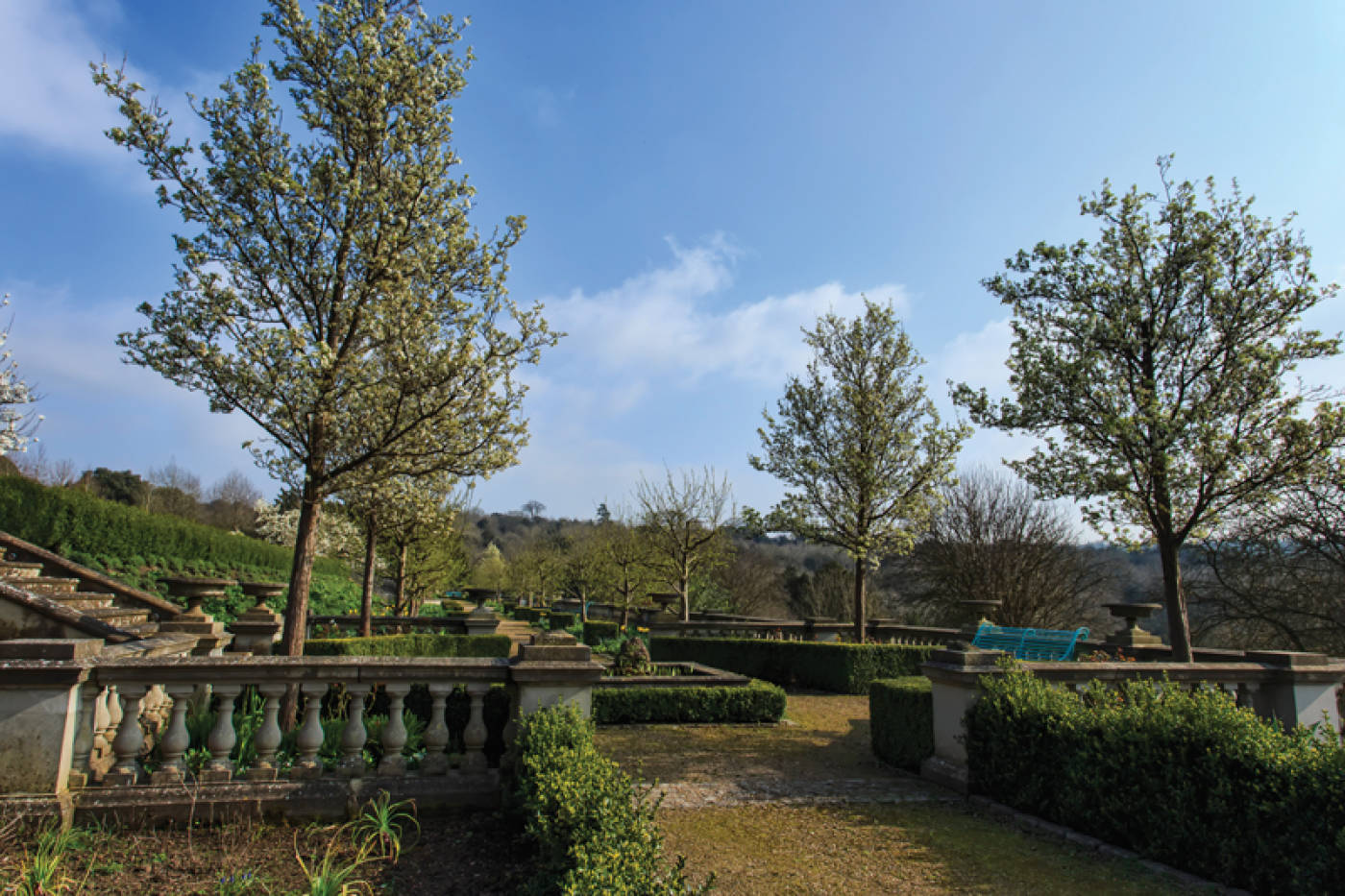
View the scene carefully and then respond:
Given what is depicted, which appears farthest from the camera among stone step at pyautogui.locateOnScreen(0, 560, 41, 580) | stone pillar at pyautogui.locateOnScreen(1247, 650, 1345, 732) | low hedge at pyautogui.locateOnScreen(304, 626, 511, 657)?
low hedge at pyautogui.locateOnScreen(304, 626, 511, 657)

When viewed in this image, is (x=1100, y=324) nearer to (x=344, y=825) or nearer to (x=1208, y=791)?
(x=1208, y=791)

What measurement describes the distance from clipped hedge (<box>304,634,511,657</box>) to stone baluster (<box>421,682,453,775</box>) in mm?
7120

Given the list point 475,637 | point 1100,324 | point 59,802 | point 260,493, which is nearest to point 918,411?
point 1100,324

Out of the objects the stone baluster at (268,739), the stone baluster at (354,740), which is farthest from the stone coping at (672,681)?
the stone baluster at (268,739)

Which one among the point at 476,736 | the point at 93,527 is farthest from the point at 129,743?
the point at 93,527

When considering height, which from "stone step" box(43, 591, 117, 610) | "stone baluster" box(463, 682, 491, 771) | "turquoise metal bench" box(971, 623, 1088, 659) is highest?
"stone step" box(43, 591, 117, 610)

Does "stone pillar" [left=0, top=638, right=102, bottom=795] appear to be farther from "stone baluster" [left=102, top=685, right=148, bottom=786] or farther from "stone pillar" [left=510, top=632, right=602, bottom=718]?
"stone pillar" [left=510, top=632, right=602, bottom=718]

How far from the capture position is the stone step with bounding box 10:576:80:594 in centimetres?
931

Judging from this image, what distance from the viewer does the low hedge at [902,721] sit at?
696cm

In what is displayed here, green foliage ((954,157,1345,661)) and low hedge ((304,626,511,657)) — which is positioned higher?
green foliage ((954,157,1345,661))

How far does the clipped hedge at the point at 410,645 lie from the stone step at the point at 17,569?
12.5 ft

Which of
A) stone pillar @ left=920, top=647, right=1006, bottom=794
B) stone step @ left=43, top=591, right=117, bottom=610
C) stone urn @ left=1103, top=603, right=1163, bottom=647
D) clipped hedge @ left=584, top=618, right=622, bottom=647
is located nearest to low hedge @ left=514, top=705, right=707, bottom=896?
stone pillar @ left=920, top=647, right=1006, bottom=794

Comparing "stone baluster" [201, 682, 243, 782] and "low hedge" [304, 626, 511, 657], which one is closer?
"stone baluster" [201, 682, 243, 782]

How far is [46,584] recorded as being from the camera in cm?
970
